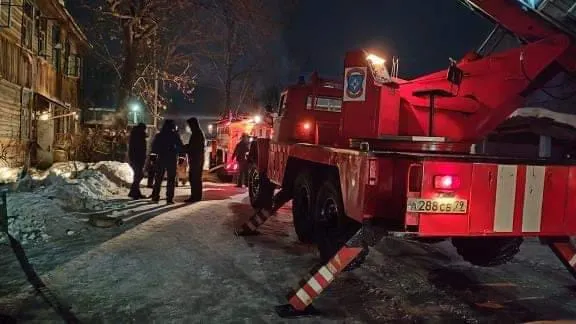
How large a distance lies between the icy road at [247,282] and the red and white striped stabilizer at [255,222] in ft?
0.82

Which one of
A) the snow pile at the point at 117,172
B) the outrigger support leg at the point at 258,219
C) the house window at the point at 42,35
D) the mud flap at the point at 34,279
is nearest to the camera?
the mud flap at the point at 34,279

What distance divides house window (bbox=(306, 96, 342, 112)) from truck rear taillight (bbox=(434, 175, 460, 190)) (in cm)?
492

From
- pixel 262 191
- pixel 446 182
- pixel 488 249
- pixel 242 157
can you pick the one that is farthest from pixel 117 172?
pixel 446 182

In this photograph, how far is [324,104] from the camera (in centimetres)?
968

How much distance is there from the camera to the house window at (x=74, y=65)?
27766 millimetres

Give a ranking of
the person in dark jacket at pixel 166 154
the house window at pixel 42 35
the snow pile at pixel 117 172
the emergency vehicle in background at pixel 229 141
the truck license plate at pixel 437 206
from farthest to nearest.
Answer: the house window at pixel 42 35, the emergency vehicle in background at pixel 229 141, the snow pile at pixel 117 172, the person in dark jacket at pixel 166 154, the truck license plate at pixel 437 206

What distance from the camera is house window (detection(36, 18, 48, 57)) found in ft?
70.2

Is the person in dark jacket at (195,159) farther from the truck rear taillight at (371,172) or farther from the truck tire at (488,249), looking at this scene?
the truck rear taillight at (371,172)

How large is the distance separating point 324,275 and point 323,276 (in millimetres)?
15

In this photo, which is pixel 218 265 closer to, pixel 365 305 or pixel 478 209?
pixel 365 305

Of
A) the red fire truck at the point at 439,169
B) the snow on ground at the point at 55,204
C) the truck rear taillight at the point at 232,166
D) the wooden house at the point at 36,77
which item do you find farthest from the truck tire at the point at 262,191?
the wooden house at the point at 36,77

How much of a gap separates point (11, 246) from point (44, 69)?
17.8 metres

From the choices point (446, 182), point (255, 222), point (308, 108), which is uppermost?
point (308, 108)

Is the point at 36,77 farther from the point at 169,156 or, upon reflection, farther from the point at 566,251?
the point at 566,251
